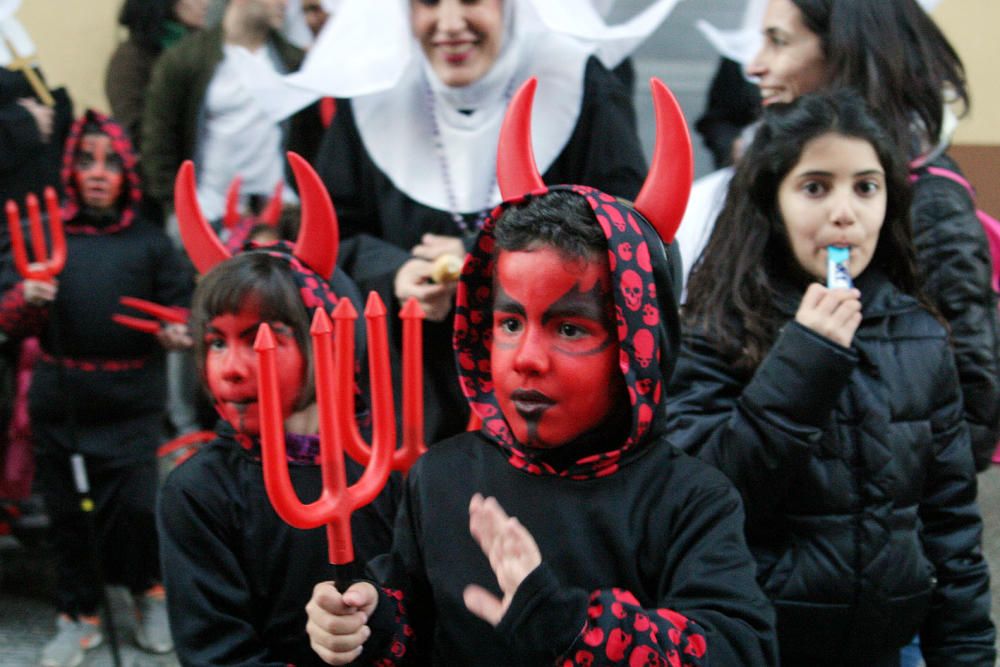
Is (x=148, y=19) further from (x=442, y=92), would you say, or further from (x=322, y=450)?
(x=322, y=450)

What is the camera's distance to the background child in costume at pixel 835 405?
184cm

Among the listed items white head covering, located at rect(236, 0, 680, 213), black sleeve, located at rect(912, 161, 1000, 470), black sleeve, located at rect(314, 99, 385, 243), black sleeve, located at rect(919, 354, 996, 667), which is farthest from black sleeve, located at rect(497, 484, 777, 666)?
black sleeve, located at rect(314, 99, 385, 243)

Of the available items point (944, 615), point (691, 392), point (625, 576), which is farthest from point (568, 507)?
point (944, 615)

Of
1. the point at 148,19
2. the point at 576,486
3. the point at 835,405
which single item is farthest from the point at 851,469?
the point at 148,19

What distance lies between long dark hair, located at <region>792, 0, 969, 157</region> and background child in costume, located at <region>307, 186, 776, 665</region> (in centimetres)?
105

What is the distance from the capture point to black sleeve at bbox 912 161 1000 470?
2.20 meters

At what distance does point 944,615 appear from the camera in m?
2.07

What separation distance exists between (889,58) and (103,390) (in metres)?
2.66

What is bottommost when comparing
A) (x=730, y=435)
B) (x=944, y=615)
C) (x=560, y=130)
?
(x=944, y=615)

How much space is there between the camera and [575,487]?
1.50m

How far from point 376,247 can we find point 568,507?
119 centimetres

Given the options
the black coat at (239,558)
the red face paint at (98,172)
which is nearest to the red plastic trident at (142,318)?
the red face paint at (98,172)

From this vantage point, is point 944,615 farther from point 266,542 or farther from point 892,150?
point 266,542

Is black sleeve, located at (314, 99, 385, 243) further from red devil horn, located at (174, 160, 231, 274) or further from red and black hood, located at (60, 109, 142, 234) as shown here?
red and black hood, located at (60, 109, 142, 234)
